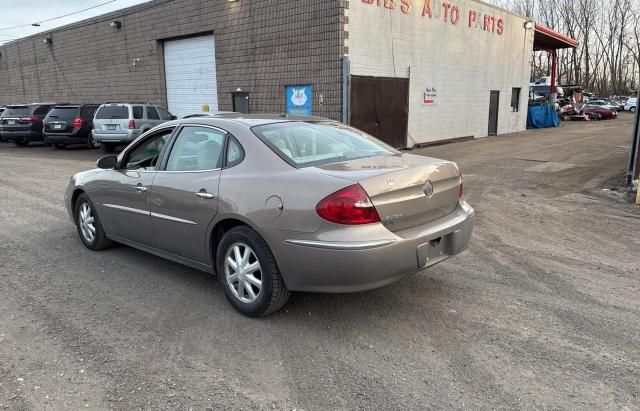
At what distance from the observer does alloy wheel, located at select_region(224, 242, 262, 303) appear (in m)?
3.85

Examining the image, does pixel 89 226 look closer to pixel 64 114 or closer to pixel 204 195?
pixel 204 195

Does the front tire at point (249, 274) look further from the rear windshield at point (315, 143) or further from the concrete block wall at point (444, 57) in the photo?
the concrete block wall at point (444, 57)

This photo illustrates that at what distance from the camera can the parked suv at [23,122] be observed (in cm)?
1997

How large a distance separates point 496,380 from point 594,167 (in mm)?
11054

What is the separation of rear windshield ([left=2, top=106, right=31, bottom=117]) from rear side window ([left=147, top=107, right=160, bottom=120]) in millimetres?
6151

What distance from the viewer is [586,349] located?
342 centimetres

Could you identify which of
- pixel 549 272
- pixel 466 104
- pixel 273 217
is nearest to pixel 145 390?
pixel 273 217

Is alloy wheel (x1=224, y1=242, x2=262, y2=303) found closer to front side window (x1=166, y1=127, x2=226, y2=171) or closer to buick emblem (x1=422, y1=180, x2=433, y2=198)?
front side window (x1=166, y1=127, x2=226, y2=171)

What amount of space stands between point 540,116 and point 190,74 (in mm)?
19984

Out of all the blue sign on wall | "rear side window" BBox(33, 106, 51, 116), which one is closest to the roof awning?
the blue sign on wall

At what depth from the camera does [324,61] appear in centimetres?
1488

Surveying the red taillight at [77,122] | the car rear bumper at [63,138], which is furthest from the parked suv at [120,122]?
the car rear bumper at [63,138]

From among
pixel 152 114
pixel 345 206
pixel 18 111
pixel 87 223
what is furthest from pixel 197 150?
pixel 18 111

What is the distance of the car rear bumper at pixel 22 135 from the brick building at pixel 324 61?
14.7ft
